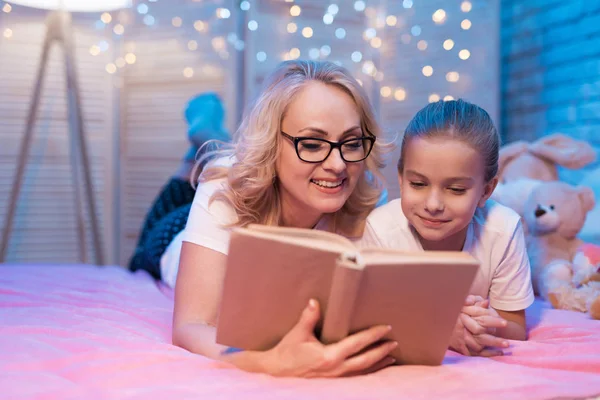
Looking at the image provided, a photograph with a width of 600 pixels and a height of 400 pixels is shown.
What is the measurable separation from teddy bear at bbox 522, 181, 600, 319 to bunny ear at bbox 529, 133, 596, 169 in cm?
32

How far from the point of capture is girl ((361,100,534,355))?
4.31ft

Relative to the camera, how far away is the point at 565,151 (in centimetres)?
247

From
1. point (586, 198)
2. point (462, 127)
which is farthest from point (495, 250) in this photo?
point (586, 198)

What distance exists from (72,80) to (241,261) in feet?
8.73

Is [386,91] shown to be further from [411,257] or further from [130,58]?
[411,257]

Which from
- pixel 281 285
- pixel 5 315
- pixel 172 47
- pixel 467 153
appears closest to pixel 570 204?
pixel 467 153

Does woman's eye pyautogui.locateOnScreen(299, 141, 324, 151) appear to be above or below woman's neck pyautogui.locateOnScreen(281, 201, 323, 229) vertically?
above

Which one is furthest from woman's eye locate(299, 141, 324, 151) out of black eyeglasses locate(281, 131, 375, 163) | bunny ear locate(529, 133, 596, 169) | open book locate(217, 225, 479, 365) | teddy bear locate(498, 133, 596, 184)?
bunny ear locate(529, 133, 596, 169)

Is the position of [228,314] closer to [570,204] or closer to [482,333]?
[482,333]

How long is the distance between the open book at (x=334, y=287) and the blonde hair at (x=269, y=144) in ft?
1.53

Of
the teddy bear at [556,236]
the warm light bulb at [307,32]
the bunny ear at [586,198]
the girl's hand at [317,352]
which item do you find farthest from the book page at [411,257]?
the warm light bulb at [307,32]

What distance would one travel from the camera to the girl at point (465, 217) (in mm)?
1314

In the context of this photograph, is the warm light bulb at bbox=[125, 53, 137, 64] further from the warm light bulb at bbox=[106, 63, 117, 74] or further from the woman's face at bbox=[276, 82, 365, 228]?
the woman's face at bbox=[276, 82, 365, 228]

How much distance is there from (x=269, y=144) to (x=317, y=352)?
1.89 feet
